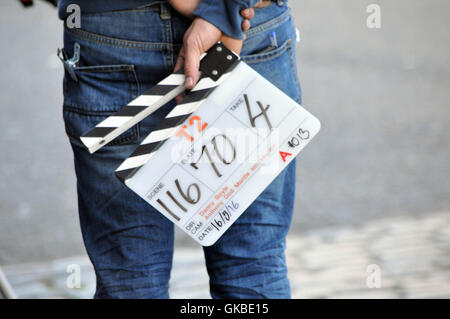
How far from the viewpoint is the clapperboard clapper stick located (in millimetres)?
1392

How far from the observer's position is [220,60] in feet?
4.66

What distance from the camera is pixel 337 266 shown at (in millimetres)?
3113

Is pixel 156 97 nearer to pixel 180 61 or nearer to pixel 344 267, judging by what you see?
pixel 180 61

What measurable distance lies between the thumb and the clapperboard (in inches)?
1.1

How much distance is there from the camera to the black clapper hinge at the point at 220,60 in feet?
4.65

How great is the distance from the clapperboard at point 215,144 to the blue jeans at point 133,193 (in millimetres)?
92

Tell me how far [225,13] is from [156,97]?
0.25 m

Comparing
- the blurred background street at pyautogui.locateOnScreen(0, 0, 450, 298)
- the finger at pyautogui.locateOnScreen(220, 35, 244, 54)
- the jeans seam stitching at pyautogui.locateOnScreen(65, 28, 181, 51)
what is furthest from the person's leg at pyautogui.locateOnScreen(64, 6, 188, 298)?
the blurred background street at pyautogui.locateOnScreen(0, 0, 450, 298)

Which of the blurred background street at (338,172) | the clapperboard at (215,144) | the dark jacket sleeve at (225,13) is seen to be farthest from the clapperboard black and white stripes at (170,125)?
the blurred background street at (338,172)

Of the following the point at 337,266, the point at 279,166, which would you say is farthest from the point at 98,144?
the point at 337,266

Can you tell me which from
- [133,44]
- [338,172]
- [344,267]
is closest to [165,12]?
[133,44]

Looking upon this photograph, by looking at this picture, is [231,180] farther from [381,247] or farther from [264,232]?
[381,247]

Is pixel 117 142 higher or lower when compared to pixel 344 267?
higher
